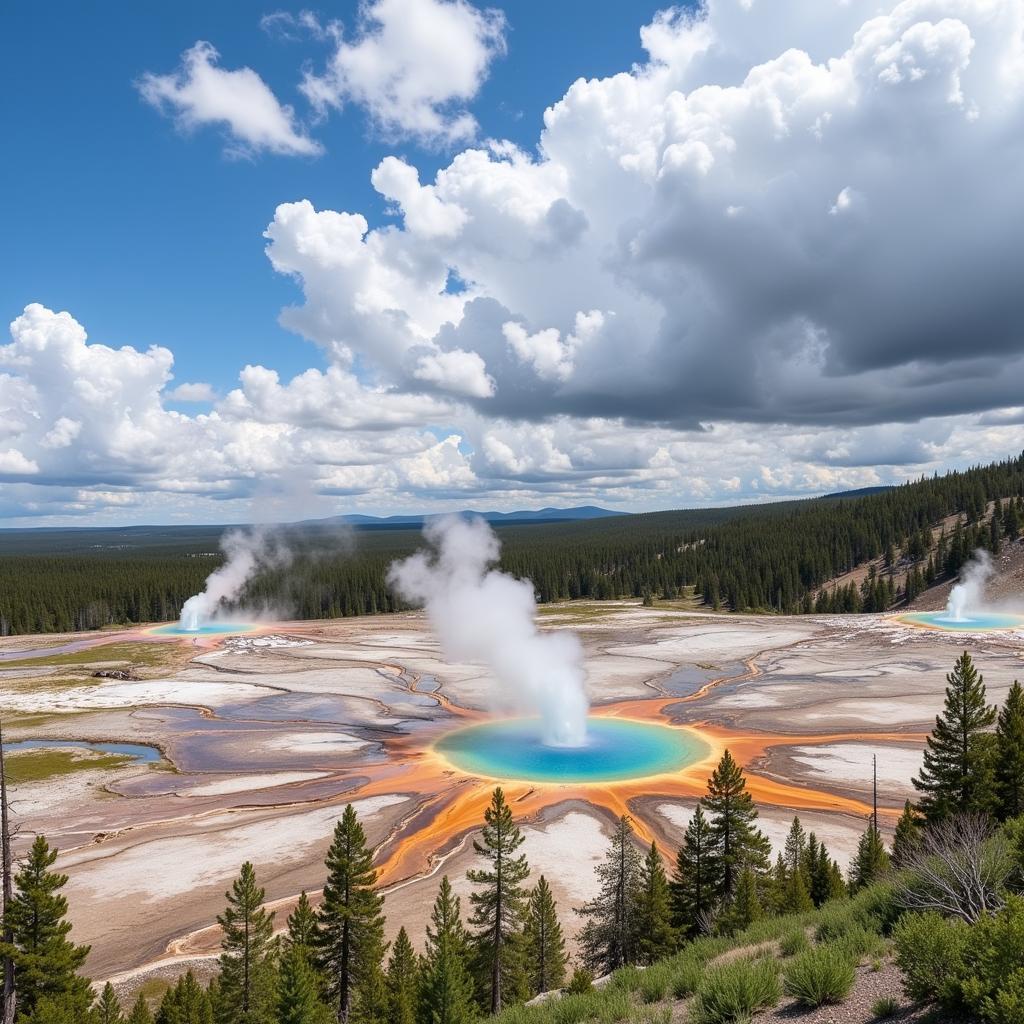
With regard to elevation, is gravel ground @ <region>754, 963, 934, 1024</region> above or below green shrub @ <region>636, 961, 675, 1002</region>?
above

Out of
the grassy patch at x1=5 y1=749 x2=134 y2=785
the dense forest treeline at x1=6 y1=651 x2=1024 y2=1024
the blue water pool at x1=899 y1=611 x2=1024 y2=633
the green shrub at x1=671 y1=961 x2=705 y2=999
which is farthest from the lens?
the blue water pool at x1=899 y1=611 x2=1024 y2=633

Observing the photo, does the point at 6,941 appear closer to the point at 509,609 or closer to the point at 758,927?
the point at 758,927

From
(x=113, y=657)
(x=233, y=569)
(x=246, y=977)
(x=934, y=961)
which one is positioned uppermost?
(x=233, y=569)

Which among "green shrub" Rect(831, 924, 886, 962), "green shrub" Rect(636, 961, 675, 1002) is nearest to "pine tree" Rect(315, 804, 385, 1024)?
"green shrub" Rect(636, 961, 675, 1002)

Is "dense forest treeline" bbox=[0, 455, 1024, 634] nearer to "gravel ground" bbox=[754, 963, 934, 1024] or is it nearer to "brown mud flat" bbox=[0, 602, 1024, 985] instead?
"brown mud flat" bbox=[0, 602, 1024, 985]

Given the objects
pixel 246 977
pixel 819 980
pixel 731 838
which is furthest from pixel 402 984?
pixel 819 980

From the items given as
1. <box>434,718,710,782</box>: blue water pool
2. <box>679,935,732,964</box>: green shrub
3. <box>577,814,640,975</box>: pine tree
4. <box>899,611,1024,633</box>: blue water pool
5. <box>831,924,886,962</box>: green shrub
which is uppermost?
<box>831,924,886,962</box>: green shrub

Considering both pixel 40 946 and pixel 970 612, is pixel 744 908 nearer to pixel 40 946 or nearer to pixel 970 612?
pixel 40 946
